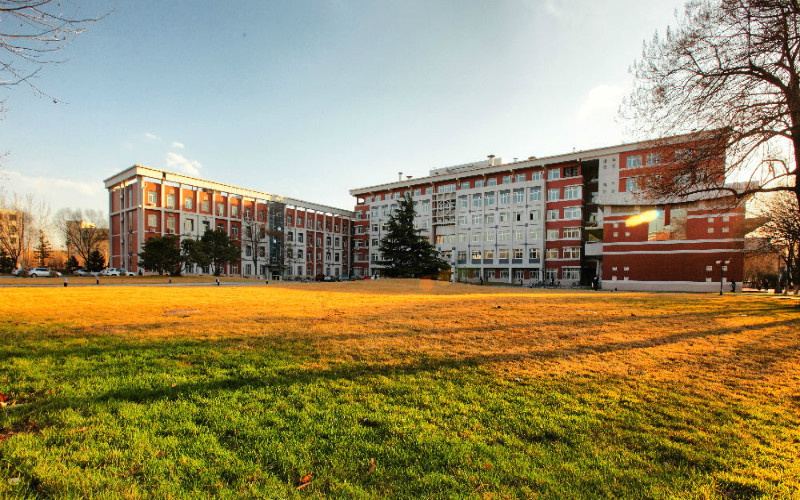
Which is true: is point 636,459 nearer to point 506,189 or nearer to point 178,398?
point 178,398

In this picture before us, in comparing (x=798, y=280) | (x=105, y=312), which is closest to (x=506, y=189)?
(x=798, y=280)

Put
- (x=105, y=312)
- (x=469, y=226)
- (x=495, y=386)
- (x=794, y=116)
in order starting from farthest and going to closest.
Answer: (x=469, y=226)
(x=794, y=116)
(x=105, y=312)
(x=495, y=386)

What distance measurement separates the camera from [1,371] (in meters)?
5.09

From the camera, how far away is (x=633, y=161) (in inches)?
1934

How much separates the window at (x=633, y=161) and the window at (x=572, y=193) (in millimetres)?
7285

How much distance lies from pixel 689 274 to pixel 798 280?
350 inches

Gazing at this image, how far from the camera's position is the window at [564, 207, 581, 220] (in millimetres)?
55156

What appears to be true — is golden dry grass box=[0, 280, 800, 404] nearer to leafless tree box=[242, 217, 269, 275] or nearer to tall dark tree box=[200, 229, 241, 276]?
tall dark tree box=[200, 229, 241, 276]

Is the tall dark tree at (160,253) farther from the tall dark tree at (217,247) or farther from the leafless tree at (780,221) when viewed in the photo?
the leafless tree at (780,221)

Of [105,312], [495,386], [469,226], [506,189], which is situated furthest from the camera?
[469,226]

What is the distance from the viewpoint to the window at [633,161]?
48.1 m

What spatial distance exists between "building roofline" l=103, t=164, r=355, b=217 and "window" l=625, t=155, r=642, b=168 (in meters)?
60.4

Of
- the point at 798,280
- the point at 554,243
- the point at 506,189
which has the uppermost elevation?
the point at 506,189

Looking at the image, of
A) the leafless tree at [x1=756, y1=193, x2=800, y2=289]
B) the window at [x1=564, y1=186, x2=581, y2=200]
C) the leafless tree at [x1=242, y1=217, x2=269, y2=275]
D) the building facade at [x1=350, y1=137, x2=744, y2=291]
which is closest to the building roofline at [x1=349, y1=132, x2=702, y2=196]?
the building facade at [x1=350, y1=137, x2=744, y2=291]
